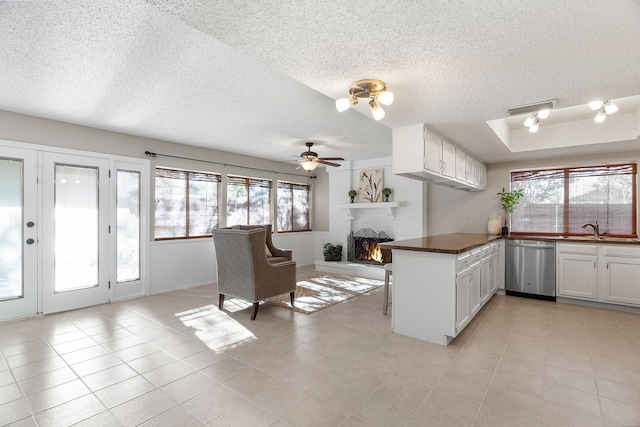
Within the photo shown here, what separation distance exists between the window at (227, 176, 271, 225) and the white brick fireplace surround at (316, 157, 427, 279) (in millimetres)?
1584

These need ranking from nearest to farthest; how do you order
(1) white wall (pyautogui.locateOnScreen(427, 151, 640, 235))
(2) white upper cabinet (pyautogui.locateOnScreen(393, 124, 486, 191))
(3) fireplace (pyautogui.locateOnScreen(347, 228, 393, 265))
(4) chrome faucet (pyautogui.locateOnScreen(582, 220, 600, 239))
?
(2) white upper cabinet (pyautogui.locateOnScreen(393, 124, 486, 191)), (4) chrome faucet (pyautogui.locateOnScreen(582, 220, 600, 239)), (1) white wall (pyautogui.locateOnScreen(427, 151, 640, 235)), (3) fireplace (pyautogui.locateOnScreen(347, 228, 393, 265))

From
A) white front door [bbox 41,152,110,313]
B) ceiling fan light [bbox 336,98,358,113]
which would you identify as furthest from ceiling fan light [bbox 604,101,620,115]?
white front door [bbox 41,152,110,313]

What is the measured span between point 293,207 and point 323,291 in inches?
120

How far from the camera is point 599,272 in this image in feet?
13.3

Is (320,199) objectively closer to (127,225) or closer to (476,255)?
(127,225)

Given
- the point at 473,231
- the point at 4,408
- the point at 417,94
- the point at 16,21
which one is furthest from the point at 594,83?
the point at 4,408

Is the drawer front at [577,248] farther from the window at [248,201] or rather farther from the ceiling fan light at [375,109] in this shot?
the window at [248,201]

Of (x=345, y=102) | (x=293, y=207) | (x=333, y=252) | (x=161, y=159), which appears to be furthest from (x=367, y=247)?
(x=345, y=102)

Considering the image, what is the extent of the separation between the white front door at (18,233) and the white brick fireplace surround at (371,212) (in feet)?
15.8

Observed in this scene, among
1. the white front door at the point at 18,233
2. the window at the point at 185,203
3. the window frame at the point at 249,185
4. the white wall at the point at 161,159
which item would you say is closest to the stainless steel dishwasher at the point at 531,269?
the white wall at the point at 161,159

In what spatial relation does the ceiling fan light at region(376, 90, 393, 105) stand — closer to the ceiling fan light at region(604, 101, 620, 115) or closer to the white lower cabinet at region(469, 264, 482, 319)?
the white lower cabinet at region(469, 264, 482, 319)

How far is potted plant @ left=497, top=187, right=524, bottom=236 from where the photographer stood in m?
4.91

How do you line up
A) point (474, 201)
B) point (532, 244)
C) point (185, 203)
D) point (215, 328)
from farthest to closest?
point (474, 201), point (185, 203), point (532, 244), point (215, 328)

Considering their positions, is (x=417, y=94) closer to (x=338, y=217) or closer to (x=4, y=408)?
(x=4, y=408)
